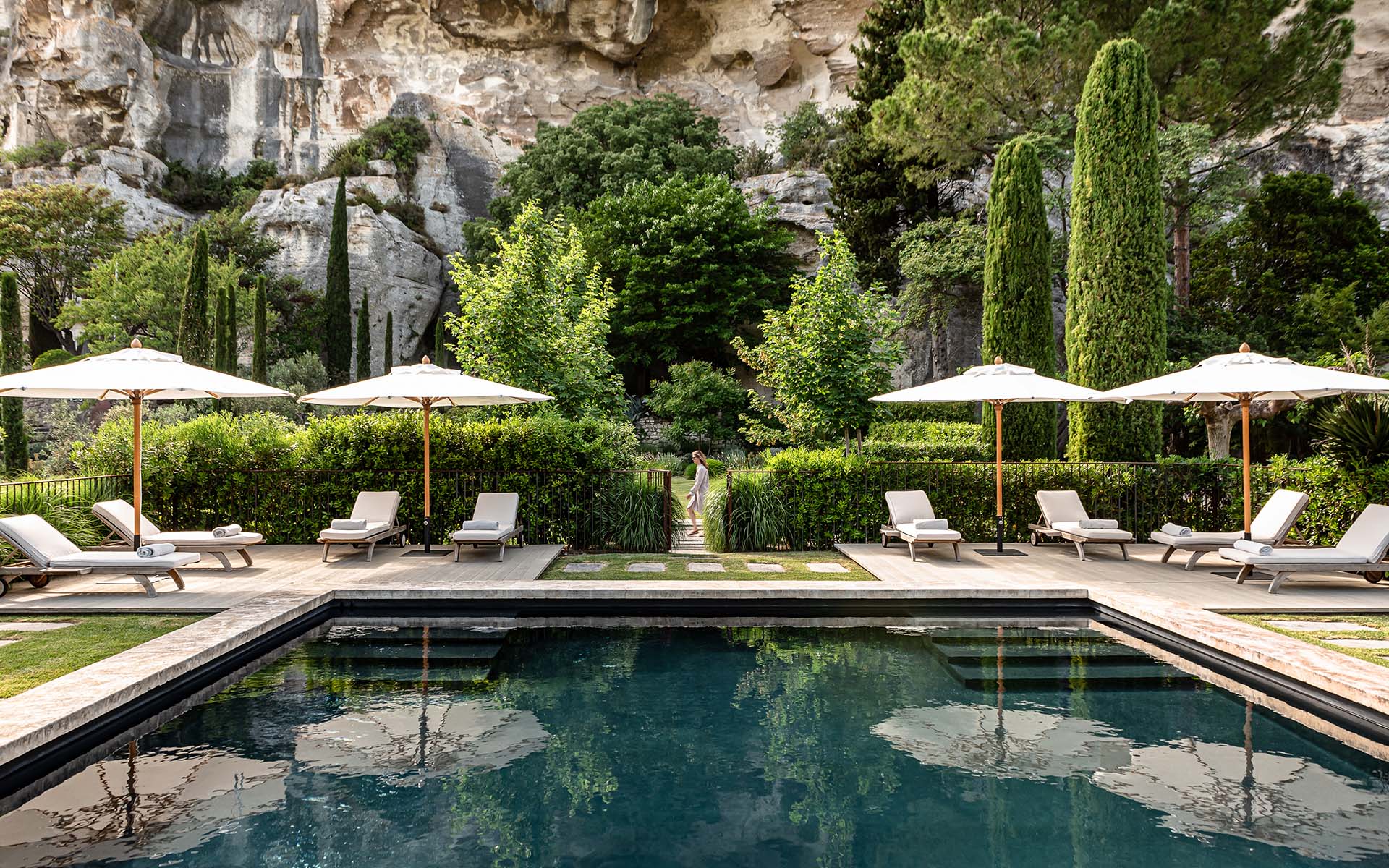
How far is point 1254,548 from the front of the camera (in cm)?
797

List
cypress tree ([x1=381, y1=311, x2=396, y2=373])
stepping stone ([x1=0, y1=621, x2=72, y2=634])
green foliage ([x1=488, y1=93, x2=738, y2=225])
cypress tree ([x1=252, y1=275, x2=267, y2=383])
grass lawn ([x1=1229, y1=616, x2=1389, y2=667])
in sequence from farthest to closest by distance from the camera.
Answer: green foliage ([x1=488, y1=93, x2=738, y2=225]) < cypress tree ([x1=381, y1=311, x2=396, y2=373]) < cypress tree ([x1=252, y1=275, x2=267, y2=383]) < stepping stone ([x1=0, y1=621, x2=72, y2=634]) < grass lawn ([x1=1229, y1=616, x2=1389, y2=667])

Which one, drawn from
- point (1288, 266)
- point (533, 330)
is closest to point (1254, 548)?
point (533, 330)

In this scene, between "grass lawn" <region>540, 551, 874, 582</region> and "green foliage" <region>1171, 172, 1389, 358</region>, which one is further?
"green foliage" <region>1171, 172, 1389, 358</region>

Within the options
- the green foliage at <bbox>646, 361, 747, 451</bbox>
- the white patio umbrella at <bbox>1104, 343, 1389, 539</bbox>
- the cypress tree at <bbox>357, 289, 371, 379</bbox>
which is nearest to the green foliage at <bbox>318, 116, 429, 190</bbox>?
the cypress tree at <bbox>357, 289, 371, 379</bbox>

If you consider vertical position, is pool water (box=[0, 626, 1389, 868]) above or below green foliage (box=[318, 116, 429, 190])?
below

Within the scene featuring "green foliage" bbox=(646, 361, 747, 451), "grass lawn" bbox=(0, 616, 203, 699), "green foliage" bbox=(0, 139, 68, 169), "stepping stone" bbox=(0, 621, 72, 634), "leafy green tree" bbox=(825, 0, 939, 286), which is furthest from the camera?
"green foliage" bbox=(0, 139, 68, 169)

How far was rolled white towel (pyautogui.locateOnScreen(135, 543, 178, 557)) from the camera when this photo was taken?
7.57m

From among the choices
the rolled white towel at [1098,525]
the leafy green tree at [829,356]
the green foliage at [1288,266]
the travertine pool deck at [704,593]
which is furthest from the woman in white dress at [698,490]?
the green foliage at [1288,266]

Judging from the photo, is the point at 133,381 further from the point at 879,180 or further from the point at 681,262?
the point at 879,180

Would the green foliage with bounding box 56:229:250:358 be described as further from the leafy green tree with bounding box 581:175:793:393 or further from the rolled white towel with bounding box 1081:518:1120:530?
the rolled white towel with bounding box 1081:518:1120:530

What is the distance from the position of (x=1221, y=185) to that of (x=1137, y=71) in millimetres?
8959

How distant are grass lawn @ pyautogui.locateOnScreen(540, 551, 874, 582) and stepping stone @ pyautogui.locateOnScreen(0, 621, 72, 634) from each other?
167 inches

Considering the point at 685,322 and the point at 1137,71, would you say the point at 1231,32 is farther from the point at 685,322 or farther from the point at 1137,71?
the point at 685,322

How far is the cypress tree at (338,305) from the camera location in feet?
99.7
